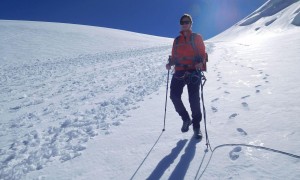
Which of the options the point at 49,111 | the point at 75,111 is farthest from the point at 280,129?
the point at 49,111

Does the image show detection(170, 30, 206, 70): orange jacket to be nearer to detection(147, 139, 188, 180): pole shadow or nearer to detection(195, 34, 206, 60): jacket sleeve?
detection(195, 34, 206, 60): jacket sleeve

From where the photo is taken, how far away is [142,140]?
5363 mm

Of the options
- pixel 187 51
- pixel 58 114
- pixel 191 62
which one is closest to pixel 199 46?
pixel 187 51

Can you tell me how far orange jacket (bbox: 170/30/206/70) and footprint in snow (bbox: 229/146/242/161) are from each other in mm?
1746

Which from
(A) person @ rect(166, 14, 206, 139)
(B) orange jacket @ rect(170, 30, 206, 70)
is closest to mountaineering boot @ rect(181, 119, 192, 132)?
(A) person @ rect(166, 14, 206, 139)

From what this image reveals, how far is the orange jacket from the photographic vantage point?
523 centimetres

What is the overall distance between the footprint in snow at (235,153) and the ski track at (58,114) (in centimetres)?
265

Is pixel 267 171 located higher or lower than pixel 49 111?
lower

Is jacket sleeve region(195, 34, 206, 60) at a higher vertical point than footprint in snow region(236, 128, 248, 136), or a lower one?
higher

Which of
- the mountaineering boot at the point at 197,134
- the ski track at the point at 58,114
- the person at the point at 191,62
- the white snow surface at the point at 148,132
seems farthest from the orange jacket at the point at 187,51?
the ski track at the point at 58,114

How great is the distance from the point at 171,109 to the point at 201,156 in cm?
299

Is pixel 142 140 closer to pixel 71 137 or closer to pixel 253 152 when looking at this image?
pixel 71 137

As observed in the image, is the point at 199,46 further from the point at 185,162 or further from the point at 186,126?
the point at 185,162

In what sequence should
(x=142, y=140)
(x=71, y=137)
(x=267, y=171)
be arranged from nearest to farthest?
(x=267, y=171) < (x=142, y=140) < (x=71, y=137)
